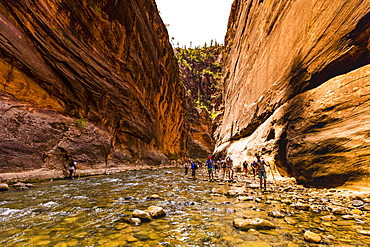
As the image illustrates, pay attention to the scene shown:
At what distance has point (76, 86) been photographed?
569 inches

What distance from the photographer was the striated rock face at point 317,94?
6.94 metres

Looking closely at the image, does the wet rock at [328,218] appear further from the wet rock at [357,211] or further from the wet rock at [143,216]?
the wet rock at [143,216]

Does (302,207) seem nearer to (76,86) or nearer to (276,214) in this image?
(276,214)

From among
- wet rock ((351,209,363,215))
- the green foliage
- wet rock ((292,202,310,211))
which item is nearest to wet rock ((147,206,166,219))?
wet rock ((292,202,310,211))

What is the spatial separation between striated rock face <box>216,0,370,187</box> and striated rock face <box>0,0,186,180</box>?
12700 millimetres

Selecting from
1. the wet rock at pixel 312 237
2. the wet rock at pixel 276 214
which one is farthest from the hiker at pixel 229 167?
the wet rock at pixel 312 237

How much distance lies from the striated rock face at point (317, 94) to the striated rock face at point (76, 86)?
41.7 feet

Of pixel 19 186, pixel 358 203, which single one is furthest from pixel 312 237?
pixel 19 186

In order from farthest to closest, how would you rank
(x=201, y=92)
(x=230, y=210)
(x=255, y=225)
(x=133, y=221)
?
(x=201, y=92) → (x=230, y=210) → (x=133, y=221) → (x=255, y=225)

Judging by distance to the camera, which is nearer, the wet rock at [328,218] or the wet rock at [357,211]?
the wet rock at [328,218]

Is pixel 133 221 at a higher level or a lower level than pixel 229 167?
lower

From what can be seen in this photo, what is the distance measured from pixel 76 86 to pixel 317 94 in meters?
16.0

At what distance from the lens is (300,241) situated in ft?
10.7

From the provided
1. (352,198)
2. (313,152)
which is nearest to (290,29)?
(313,152)
